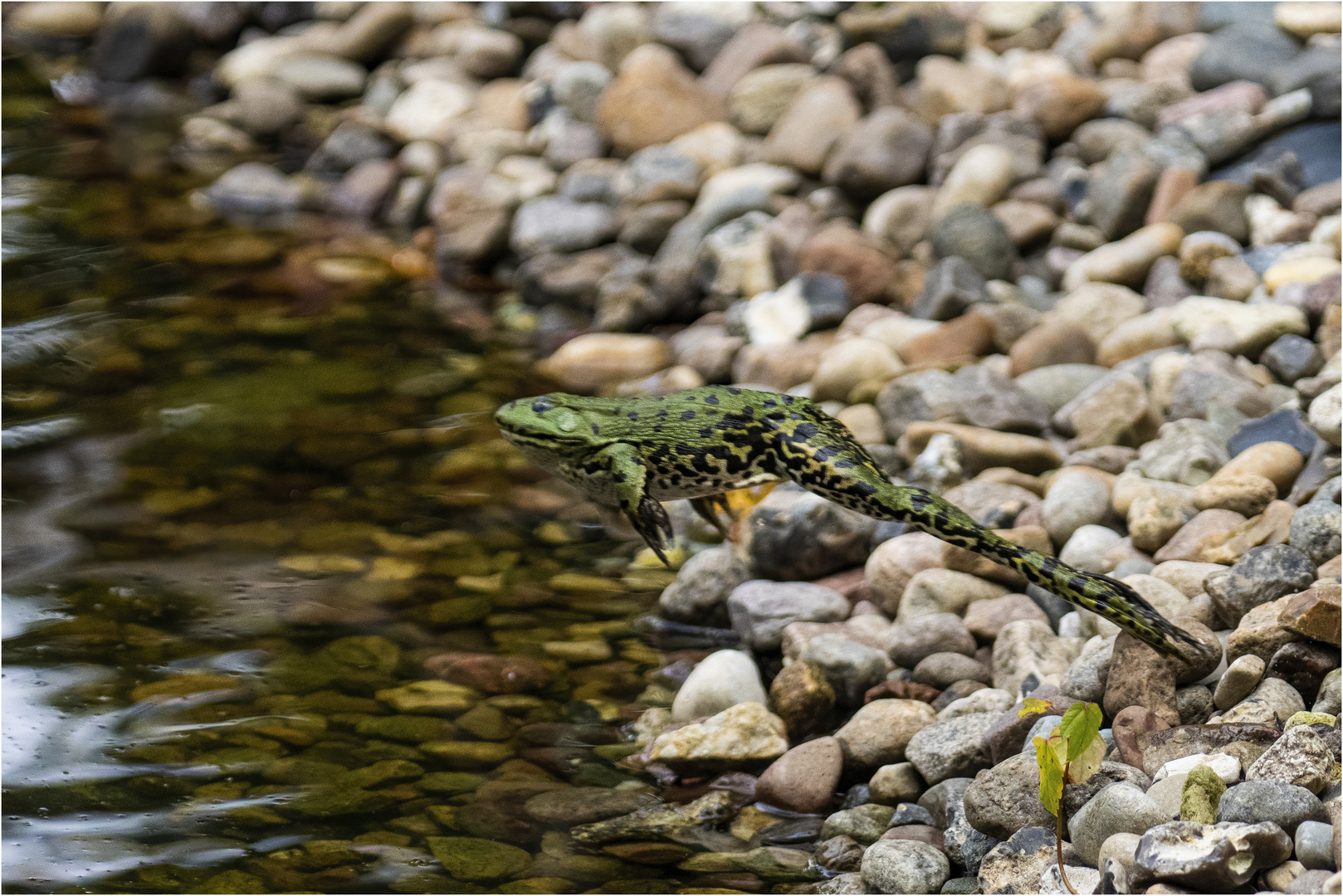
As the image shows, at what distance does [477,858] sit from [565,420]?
1373mm

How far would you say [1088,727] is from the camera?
10.3 ft

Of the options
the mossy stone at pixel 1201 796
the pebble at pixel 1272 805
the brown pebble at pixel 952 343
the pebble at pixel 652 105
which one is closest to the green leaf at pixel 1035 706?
the mossy stone at pixel 1201 796

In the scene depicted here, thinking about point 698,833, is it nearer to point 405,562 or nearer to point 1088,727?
point 1088,727

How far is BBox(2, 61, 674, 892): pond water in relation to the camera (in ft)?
12.6

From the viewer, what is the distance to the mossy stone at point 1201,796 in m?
3.03

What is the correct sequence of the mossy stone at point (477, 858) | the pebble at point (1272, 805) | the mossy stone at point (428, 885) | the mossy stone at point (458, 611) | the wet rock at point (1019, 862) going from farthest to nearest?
the mossy stone at point (458, 611) → the mossy stone at point (477, 858) → the mossy stone at point (428, 885) → the wet rock at point (1019, 862) → the pebble at point (1272, 805)

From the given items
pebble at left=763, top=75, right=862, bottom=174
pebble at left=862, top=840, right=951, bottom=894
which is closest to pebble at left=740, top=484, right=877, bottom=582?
pebble at left=862, top=840, right=951, bottom=894

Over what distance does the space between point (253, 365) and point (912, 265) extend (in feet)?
12.6

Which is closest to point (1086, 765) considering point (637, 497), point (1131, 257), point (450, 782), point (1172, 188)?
point (637, 497)

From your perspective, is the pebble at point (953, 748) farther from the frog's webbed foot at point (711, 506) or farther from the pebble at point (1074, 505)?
the pebble at point (1074, 505)

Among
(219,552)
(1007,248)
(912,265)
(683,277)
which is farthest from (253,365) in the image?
(1007,248)

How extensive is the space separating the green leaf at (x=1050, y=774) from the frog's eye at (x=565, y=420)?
58.8 inches

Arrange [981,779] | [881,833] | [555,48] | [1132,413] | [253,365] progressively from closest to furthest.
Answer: [981,779] < [881,833] < [1132,413] < [253,365] < [555,48]

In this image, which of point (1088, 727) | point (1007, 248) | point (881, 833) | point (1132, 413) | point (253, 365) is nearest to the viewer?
point (1088, 727)
